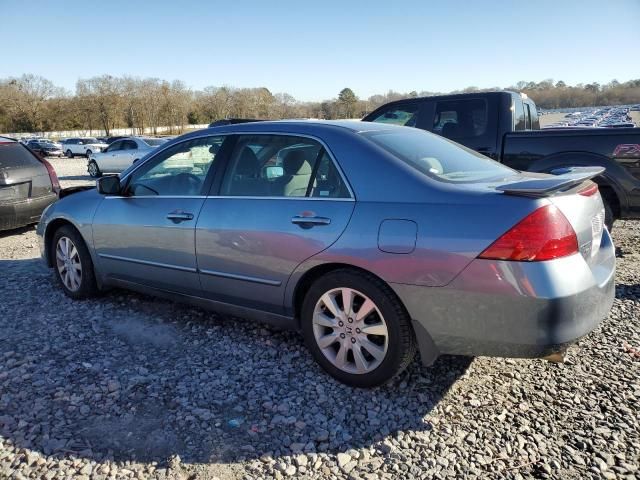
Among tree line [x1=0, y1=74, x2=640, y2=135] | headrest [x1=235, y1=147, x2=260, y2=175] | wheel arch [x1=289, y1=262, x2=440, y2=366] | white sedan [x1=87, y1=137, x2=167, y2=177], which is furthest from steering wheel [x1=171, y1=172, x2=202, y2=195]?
tree line [x1=0, y1=74, x2=640, y2=135]

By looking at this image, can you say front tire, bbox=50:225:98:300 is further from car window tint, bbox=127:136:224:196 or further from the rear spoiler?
the rear spoiler

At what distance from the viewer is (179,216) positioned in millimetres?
3588

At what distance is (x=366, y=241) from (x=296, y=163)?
33.3 inches

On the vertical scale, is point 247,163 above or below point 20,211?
above

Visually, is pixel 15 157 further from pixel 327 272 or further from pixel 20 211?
pixel 327 272

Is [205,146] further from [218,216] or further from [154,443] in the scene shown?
[154,443]

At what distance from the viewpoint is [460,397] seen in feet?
9.14

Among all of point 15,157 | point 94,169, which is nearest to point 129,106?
point 94,169

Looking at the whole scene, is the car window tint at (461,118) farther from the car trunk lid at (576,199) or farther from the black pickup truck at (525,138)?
the car trunk lid at (576,199)

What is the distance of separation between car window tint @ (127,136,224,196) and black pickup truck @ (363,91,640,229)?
3152 mm

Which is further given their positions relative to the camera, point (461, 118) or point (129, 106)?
point (129, 106)

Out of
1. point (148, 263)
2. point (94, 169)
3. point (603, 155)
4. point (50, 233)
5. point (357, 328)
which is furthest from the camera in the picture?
point (94, 169)

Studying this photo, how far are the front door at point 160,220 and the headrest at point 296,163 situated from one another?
0.64 metres

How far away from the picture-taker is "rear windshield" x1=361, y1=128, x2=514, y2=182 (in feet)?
9.45
